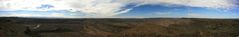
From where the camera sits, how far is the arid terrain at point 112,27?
2.38m

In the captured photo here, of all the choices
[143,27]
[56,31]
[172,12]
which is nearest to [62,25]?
[56,31]

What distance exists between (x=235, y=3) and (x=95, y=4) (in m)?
0.84

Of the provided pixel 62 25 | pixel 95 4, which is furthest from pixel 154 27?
pixel 62 25

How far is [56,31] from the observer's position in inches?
94.2

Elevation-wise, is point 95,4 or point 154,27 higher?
point 95,4

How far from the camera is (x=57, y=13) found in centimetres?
240

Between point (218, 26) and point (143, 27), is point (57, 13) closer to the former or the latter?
point (143, 27)

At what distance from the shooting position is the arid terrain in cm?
238

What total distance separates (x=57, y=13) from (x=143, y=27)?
0.52 m

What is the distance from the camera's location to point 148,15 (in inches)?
94.3

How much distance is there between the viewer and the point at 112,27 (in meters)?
2.40

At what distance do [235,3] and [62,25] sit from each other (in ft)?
3.42

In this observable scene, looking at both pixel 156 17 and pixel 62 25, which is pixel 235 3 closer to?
pixel 156 17

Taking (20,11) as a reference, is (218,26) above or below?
below
